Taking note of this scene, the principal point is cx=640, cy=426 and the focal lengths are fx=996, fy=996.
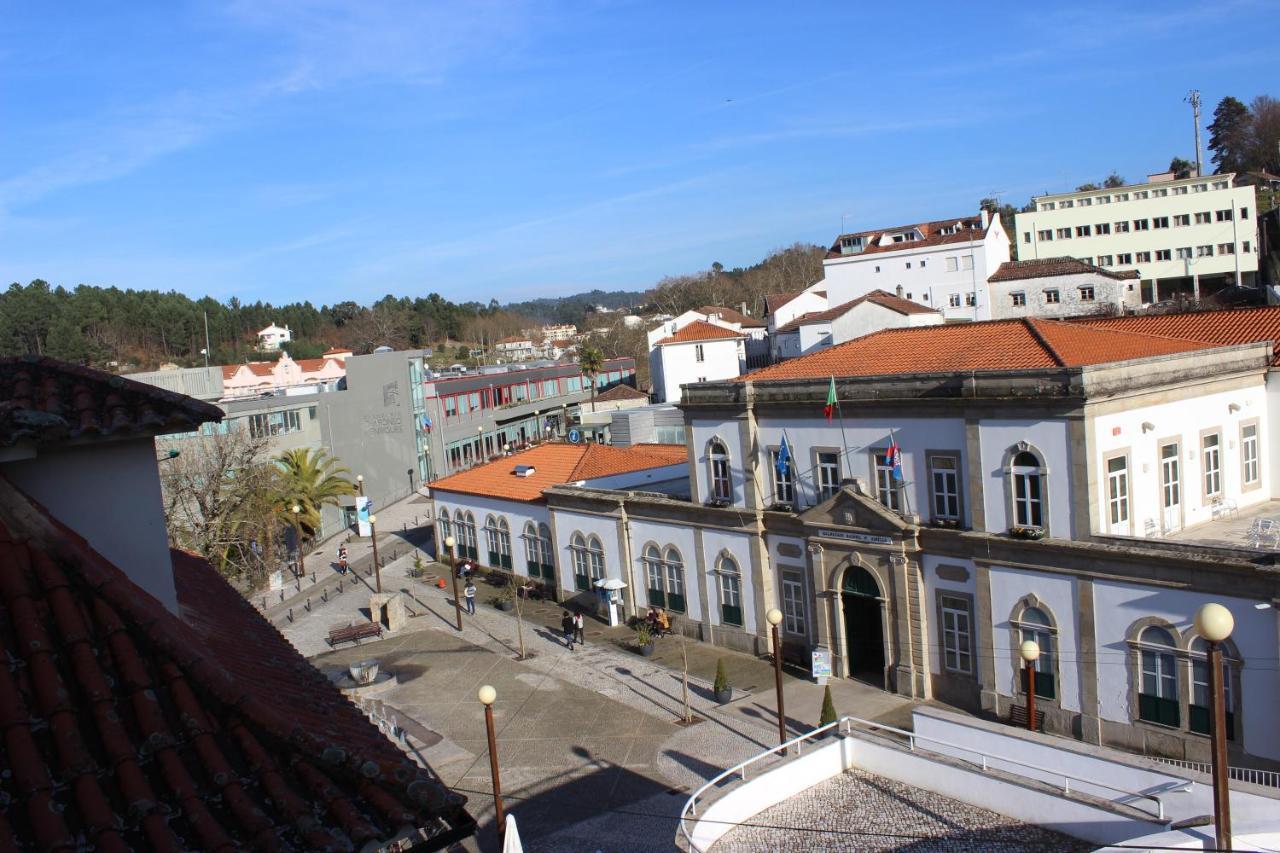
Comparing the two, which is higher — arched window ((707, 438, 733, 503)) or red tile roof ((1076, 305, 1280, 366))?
red tile roof ((1076, 305, 1280, 366))

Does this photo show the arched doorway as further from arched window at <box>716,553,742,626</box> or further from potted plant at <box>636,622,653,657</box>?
potted plant at <box>636,622,653,657</box>

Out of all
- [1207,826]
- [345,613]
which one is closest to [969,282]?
[345,613]

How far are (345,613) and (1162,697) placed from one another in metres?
27.4

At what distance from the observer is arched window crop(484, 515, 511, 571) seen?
130 ft

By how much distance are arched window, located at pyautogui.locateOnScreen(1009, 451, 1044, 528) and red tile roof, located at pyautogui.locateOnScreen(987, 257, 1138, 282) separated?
40.1 meters

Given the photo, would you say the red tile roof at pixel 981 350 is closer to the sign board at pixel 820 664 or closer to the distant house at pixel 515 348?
the sign board at pixel 820 664

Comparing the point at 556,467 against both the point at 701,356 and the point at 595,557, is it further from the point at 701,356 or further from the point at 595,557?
the point at 701,356

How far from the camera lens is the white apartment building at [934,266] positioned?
198 ft

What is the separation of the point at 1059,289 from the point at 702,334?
22481 millimetres

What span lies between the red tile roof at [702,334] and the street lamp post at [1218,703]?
57982 millimetres

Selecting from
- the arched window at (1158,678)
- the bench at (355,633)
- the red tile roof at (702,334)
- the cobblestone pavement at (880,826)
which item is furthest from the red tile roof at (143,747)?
the red tile roof at (702,334)

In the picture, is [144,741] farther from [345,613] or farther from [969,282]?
[969,282]

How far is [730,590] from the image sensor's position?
28953 mm

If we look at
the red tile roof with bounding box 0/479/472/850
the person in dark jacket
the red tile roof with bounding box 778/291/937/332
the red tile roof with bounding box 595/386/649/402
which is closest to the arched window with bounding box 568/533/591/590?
the person in dark jacket
